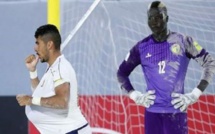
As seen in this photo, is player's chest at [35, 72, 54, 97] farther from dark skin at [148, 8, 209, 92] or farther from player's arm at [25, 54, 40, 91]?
dark skin at [148, 8, 209, 92]

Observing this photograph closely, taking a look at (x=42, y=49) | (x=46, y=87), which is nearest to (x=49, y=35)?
(x=42, y=49)

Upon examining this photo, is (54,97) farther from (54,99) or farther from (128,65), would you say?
(128,65)

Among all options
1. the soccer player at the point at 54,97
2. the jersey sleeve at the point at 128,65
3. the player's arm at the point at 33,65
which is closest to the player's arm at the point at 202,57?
the jersey sleeve at the point at 128,65

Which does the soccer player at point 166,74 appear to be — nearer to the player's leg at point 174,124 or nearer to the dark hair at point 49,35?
A: the player's leg at point 174,124

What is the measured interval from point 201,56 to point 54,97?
2.73ft

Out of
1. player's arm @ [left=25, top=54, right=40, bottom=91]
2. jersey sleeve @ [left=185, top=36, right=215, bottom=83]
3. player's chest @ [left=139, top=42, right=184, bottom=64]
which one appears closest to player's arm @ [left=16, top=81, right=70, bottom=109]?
player's arm @ [left=25, top=54, right=40, bottom=91]

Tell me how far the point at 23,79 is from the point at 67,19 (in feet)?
4.22

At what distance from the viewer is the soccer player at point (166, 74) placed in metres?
3.11

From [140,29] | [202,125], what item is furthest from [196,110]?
[140,29]

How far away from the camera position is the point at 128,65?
3.32 metres

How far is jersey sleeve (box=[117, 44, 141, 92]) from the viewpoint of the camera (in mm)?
3260

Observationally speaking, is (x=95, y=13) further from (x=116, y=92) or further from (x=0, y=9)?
(x=0, y=9)

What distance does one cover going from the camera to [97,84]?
13.9 feet

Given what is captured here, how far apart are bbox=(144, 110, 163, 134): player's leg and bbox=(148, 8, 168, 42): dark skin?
39 cm
